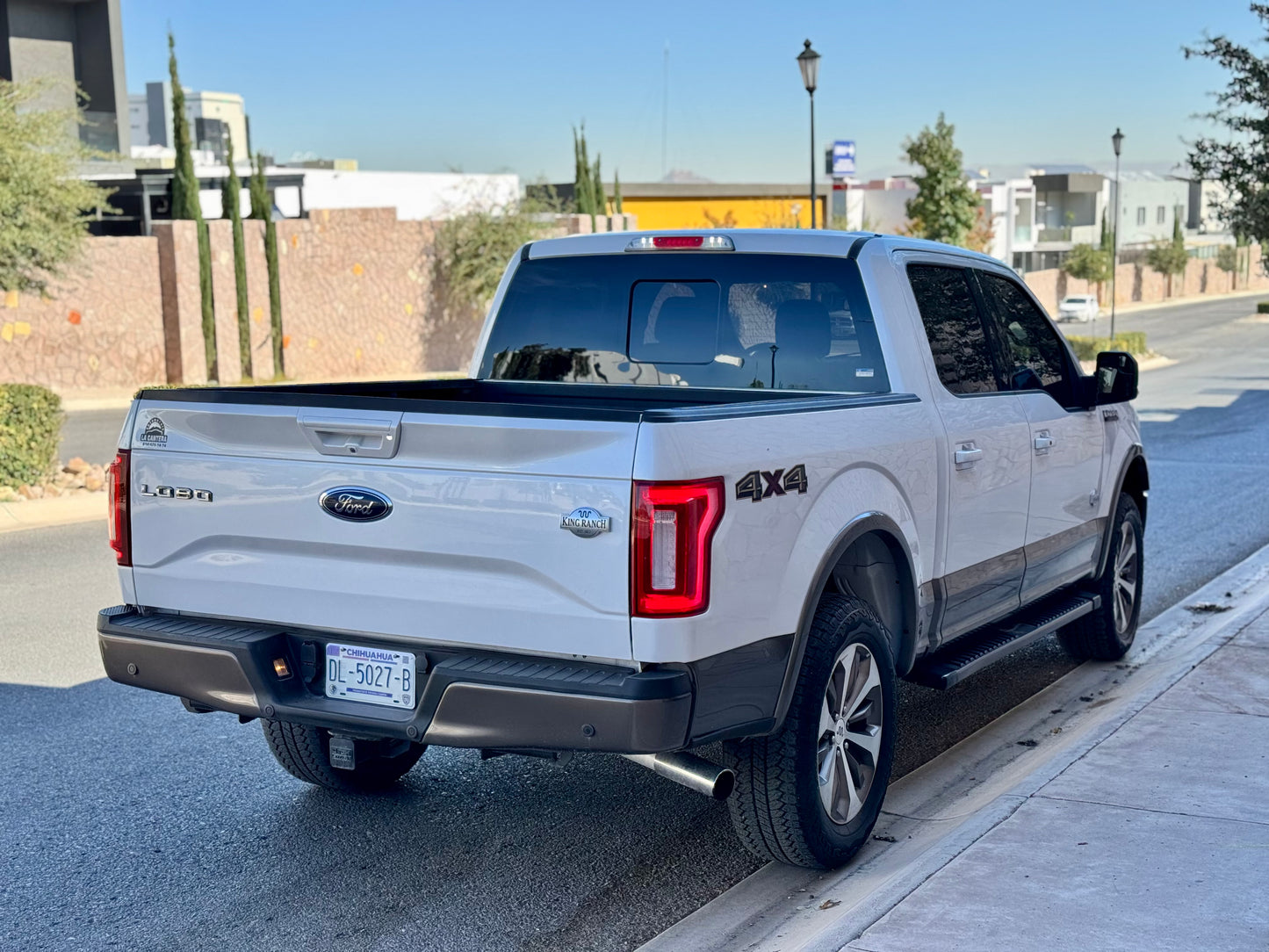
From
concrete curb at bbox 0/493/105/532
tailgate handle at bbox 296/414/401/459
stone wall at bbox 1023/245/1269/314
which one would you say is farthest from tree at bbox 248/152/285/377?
stone wall at bbox 1023/245/1269/314

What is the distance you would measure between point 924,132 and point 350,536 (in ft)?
168

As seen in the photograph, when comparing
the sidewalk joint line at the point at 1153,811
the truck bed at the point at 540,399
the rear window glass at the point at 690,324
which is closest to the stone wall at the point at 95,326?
the truck bed at the point at 540,399

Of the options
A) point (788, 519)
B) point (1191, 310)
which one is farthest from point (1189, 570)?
point (1191, 310)

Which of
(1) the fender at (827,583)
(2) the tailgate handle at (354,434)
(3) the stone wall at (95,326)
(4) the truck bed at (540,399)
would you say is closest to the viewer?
(4) the truck bed at (540,399)

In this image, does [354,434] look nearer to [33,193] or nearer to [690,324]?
[690,324]

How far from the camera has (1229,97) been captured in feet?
44.4

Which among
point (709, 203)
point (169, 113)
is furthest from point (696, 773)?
point (169, 113)

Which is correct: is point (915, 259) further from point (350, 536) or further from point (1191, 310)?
point (1191, 310)

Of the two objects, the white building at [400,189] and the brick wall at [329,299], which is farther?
the white building at [400,189]

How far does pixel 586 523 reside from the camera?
3.73 meters

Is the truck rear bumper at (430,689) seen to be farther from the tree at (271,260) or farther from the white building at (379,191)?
the white building at (379,191)

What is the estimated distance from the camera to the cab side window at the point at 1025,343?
6090 mm

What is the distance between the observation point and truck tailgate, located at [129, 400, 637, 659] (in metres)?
Result: 3.77

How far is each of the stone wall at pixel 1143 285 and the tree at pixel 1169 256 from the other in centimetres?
64
